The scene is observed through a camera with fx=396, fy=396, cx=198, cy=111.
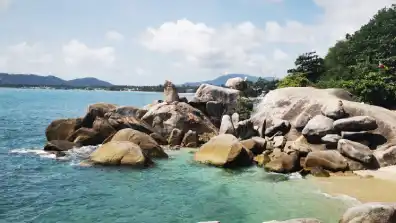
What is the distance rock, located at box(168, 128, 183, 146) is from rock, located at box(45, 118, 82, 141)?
23.4 feet

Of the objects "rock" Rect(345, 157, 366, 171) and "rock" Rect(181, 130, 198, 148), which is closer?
"rock" Rect(345, 157, 366, 171)

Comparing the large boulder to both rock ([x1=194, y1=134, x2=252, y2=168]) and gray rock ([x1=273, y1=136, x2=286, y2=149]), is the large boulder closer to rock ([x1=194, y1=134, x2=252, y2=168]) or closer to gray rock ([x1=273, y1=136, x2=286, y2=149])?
gray rock ([x1=273, y1=136, x2=286, y2=149])

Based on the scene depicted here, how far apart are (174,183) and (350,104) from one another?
47.4ft

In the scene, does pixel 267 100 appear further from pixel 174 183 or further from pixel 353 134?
pixel 174 183

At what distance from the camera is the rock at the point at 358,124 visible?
79.7 feet

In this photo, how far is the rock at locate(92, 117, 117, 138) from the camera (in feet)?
94.1

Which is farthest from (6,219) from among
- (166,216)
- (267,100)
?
(267,100)

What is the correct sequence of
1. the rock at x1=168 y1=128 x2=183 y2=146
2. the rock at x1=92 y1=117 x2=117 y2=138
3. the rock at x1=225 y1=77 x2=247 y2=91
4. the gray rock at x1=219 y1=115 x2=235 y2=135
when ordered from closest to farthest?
the gray rock at x1=219 y1=115 x2=235 y2=135, the rock at x1=92 y1=117 x2=117 y2=138, the rock at x1=168 y1=128 x2=183 y2=146, the rock at x1=225 y1=77 x2=247 y2=91

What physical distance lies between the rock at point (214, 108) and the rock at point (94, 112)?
8093mm

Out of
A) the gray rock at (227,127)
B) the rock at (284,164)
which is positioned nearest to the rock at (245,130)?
the gray rock at (227,127)

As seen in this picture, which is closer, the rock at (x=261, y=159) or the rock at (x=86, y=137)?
the rock at (x=261, y=159)

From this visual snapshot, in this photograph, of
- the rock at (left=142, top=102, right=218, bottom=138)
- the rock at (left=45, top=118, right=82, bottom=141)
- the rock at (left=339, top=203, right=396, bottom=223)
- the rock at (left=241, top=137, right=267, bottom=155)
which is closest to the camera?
the rock at (left=339, top=203, right=396, bottom=223)

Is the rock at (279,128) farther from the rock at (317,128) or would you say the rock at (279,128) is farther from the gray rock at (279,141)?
the rock at (317,128)

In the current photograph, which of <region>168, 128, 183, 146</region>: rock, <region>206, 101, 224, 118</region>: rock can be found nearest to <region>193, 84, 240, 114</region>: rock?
<region>206, 101, 224, 118</region>: rock
